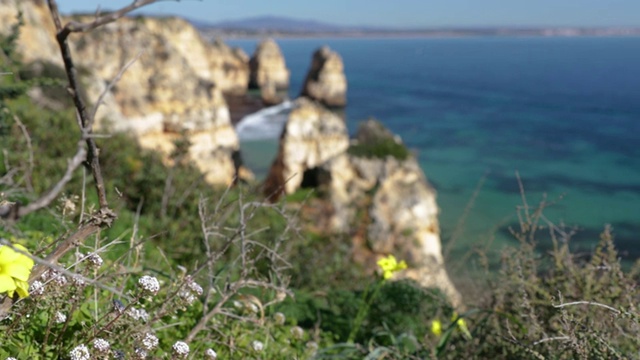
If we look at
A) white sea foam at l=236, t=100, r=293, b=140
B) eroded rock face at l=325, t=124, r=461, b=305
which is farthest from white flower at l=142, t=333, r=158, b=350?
white sea foam at l=236, t=100, r=293, b=140

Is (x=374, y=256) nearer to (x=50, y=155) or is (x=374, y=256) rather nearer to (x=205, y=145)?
(x=50, y=155)

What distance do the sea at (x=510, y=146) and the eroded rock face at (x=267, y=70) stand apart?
10.9ft

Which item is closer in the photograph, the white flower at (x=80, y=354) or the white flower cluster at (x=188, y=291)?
the white flower at (x=80, y=354)

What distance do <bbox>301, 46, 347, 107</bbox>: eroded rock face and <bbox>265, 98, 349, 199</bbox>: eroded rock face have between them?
4976cm

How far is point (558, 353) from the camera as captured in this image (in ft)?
10.1

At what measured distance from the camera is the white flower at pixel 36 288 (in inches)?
88.9

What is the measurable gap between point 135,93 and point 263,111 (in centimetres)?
4560

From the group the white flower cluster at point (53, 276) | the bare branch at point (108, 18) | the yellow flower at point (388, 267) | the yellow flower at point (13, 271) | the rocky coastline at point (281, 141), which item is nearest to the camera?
the bare branch at point (108, 18)

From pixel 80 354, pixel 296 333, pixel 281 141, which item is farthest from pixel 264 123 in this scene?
pixel 80 354

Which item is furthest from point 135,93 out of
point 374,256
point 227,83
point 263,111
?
point 227,83

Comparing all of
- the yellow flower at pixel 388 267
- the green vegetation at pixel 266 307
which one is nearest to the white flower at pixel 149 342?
the green vegetation at pixel 266 307

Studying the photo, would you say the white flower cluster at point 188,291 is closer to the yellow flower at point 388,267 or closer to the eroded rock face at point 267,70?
the yellow flower at point 388,267

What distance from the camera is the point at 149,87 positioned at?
2769 cm

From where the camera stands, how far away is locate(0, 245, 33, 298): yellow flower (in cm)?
185
